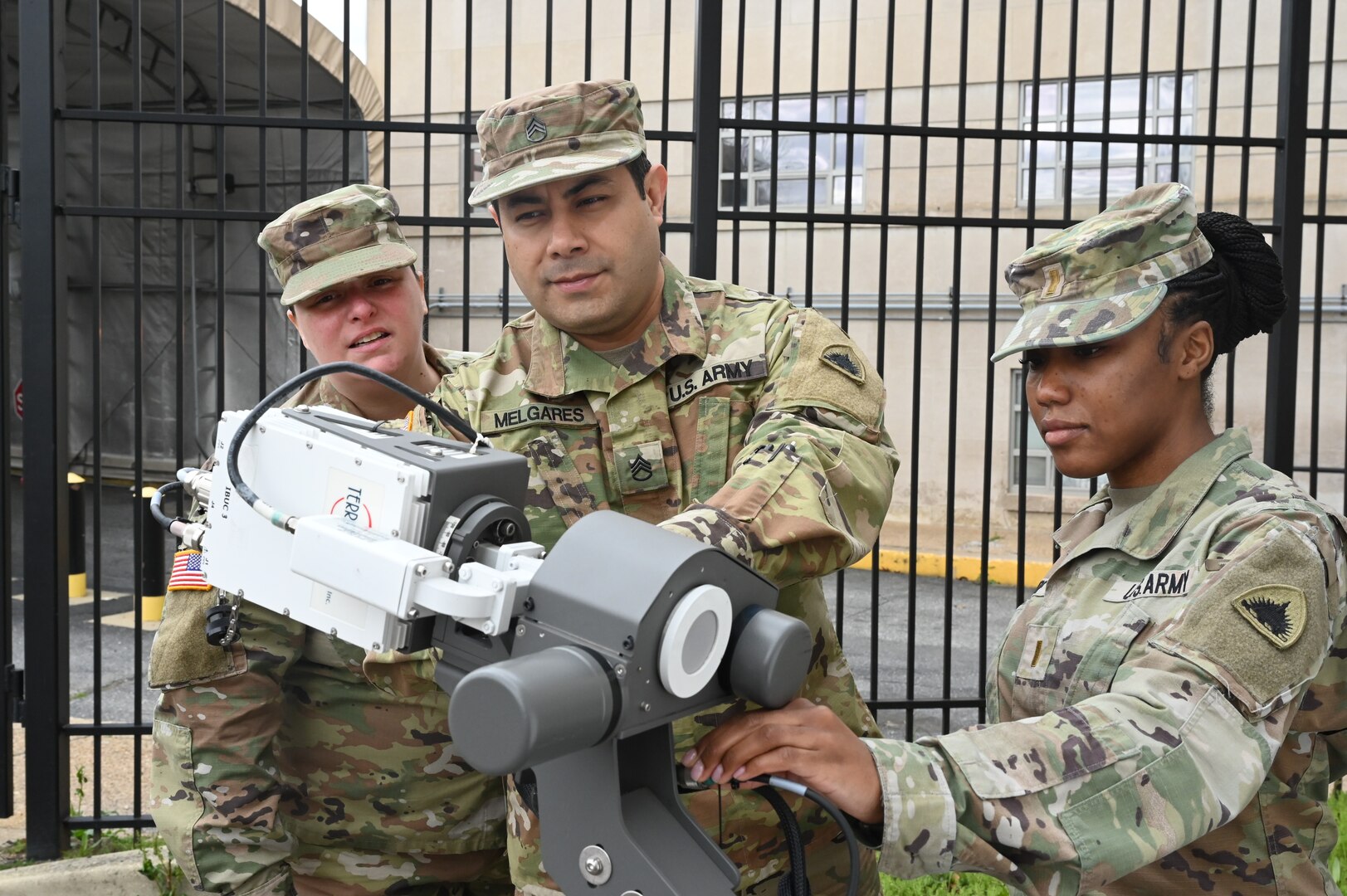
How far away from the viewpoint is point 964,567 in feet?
33.9

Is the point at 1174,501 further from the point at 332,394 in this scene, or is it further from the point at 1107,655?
the point at 332,394

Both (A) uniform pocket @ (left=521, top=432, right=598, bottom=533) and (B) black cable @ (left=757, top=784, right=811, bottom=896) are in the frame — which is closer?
(B) black cable @ (left=757, top=784, right=811, bottom=896)

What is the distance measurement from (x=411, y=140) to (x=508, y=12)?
8.25 m

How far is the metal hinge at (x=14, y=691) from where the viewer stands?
354cm

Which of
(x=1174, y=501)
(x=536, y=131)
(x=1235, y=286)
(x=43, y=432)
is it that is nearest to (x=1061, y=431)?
(x=1174, y=501)

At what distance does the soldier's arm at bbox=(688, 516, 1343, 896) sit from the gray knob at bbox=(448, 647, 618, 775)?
0.75 feet

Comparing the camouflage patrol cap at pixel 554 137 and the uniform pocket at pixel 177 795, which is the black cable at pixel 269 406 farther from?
the uniform pocket at pixel 177 795

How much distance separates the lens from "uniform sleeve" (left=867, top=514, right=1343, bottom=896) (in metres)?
1.27

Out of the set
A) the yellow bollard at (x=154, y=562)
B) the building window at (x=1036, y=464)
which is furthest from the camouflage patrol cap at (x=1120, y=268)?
the building window at (x=1036, y=464)

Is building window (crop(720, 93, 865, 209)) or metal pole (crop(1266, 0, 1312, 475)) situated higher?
building window (crop(720, 93, 865, 209))

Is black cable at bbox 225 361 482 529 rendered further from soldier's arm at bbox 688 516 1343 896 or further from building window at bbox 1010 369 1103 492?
building window at bbox 1010 369 1103 492

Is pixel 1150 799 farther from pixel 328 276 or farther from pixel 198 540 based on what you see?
pixel 328 276

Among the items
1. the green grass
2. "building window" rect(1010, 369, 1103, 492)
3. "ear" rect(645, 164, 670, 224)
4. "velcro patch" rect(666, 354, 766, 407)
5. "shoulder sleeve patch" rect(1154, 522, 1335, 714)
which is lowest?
the green grass

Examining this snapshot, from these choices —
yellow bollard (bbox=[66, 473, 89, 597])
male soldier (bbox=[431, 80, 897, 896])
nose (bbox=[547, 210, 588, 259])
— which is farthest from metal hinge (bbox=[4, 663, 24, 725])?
yellow bollard (bbox=[66, 473, 89, 597])
